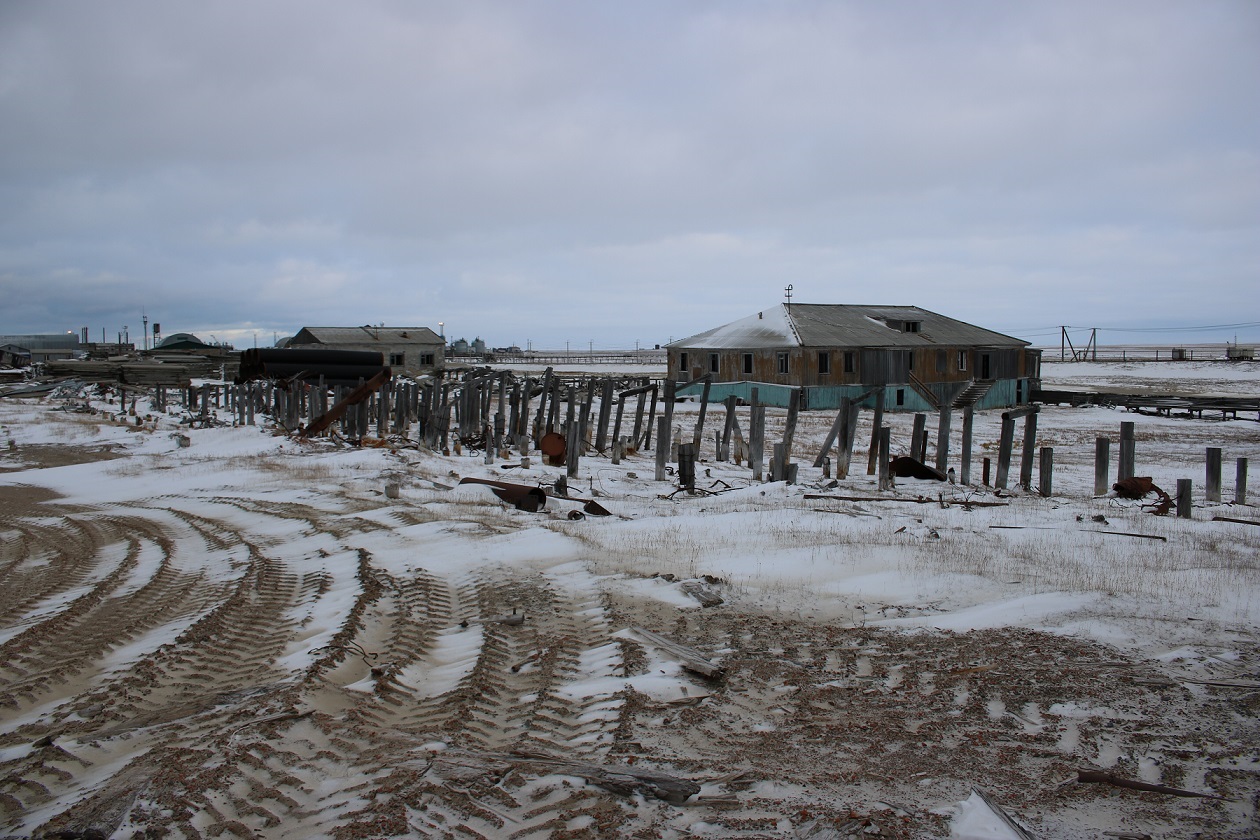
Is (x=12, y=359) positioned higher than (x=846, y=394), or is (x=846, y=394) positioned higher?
(x=12, y=359)

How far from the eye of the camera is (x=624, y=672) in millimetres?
5094

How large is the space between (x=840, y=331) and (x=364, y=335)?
33.1 metres

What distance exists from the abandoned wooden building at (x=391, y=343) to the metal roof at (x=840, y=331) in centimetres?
2209

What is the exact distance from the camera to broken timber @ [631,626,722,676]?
5031mm

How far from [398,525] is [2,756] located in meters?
5.99

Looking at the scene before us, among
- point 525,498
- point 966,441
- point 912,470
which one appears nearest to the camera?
point 525,498

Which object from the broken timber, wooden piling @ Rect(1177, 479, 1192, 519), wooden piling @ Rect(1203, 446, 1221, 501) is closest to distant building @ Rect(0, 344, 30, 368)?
the broken timber

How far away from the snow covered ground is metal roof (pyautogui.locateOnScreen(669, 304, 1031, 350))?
24.9 meters

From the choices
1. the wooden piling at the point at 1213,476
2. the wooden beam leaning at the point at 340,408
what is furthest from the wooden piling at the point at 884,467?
the wooden beam leaning at the point at 340,408

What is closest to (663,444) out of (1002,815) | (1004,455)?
(1004,455)

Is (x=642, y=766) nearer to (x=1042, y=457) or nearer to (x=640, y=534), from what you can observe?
(x=640, y=534)

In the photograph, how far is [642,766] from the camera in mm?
3863

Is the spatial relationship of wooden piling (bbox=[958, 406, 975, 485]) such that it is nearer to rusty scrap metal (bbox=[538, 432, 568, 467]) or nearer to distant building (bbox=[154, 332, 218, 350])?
rusty scrap metal (bbox=[538, 432, 568, 467])

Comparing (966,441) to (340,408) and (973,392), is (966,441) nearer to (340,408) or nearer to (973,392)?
(340,408)
